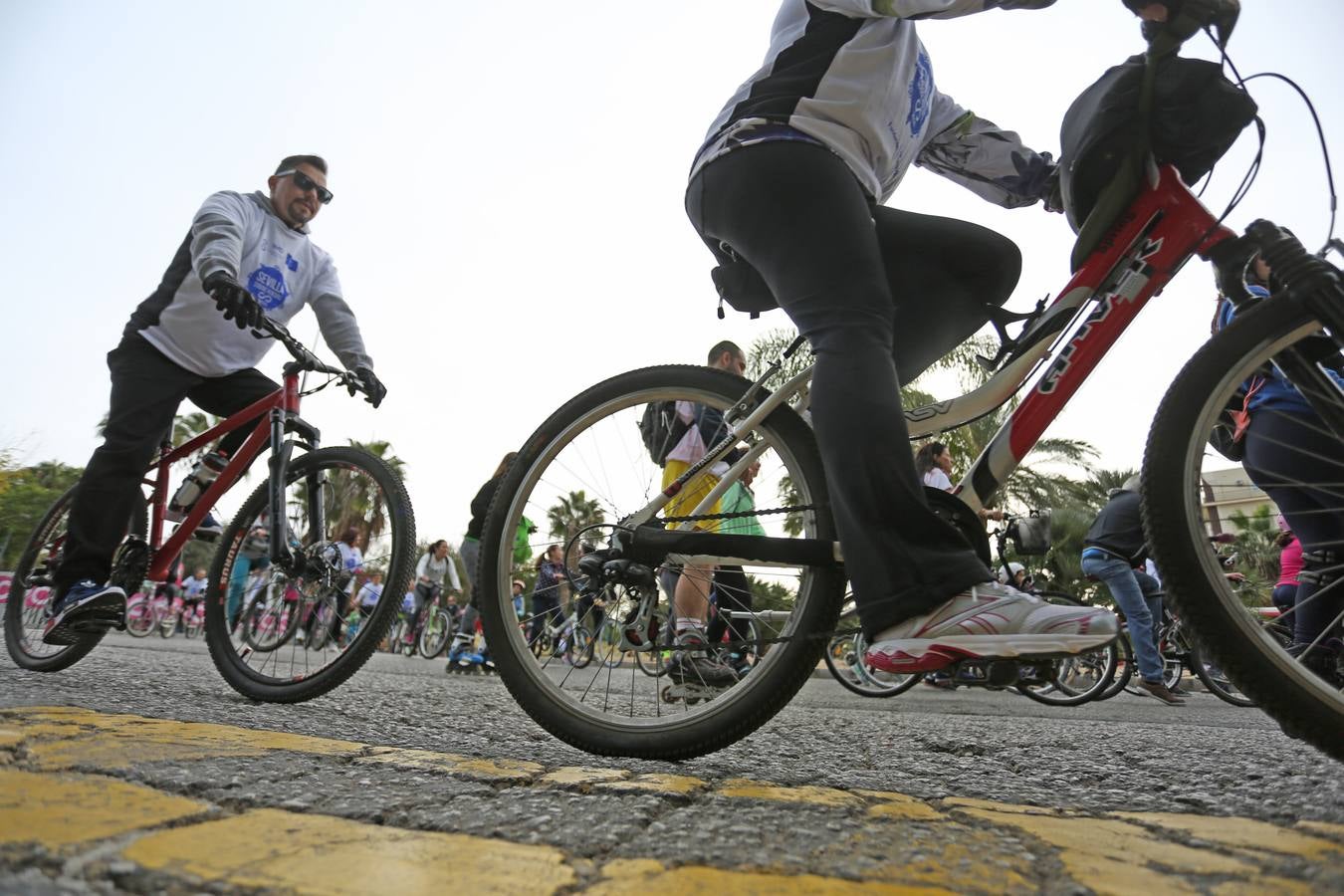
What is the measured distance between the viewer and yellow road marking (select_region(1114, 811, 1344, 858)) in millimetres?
1007

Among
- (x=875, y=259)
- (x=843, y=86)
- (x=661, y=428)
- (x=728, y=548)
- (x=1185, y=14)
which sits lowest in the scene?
(x=728, y=548)

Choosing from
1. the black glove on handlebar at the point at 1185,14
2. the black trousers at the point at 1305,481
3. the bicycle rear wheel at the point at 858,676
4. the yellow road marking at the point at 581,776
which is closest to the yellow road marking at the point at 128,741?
the yellow road marking at the point at 581,776

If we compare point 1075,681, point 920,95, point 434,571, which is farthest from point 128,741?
point 434,571

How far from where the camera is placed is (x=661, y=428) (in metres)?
2.12

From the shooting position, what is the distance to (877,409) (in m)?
1.55

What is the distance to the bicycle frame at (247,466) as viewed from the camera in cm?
306

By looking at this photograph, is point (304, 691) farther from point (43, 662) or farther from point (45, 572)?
point (45, 572)

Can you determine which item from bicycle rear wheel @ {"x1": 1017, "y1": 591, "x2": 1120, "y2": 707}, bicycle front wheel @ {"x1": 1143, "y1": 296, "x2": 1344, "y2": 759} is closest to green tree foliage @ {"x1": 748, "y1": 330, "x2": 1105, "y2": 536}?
bicycle rear wheel @ {"x1": 1017, "y1": 591, "x2": 1120, "y2": 707}

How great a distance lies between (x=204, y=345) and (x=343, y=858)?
9.81ft

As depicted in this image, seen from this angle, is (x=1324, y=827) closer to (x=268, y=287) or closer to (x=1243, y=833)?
(x=1243, y=833)

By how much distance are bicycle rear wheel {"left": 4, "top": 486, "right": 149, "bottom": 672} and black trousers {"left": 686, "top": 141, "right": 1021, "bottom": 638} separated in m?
2.83

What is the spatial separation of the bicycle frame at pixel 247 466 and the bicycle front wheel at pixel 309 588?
0.04 metres

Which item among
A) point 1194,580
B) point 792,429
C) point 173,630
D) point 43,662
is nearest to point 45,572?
point 43,662

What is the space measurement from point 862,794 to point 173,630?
57.2ft
